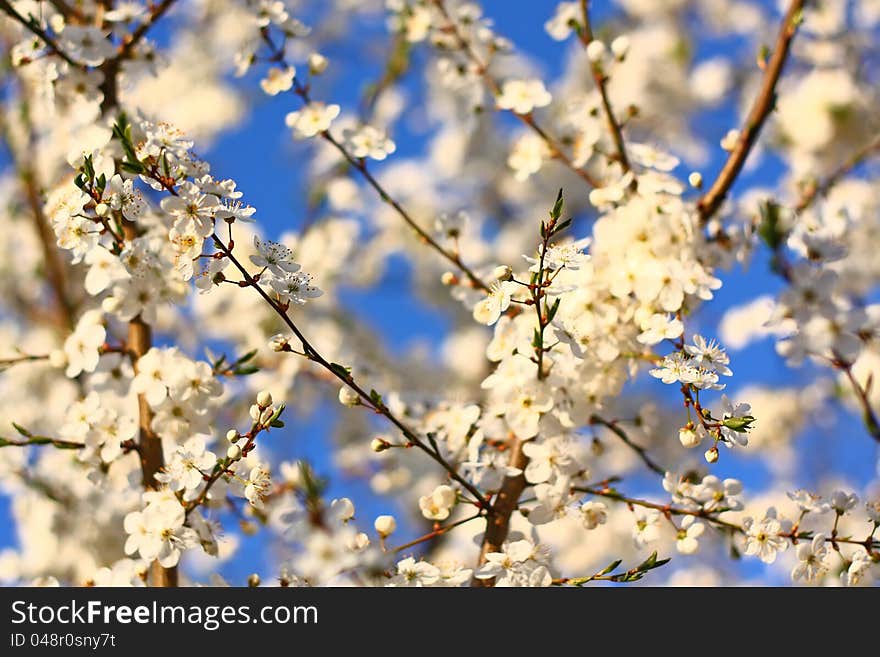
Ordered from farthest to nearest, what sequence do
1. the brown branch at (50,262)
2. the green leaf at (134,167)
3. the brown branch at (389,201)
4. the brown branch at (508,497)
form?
the brown branch at (50,262) < the brown branch at (389,201) < the brown branch at (508,497) < the green leaf at (134,167)

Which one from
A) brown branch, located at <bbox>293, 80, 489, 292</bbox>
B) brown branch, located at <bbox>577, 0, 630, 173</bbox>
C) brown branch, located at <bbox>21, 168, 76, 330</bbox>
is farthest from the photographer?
brown branch, located at <bbox>21, 168, 76, 330</bbox>

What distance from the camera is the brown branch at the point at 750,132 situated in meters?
2.87

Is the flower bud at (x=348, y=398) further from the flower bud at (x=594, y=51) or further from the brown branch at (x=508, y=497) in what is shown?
the flower bud at (x=594, y=51)

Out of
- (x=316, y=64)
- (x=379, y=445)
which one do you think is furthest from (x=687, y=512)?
(x=316, y=64)

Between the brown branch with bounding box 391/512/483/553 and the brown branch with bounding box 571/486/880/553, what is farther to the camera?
the brown branch with bounding box 571/486/880/553

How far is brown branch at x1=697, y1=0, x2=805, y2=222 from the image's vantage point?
287 centimetres

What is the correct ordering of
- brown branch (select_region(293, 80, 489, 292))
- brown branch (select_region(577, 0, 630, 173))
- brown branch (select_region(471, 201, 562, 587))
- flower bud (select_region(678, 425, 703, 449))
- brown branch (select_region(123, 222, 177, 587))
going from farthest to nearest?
brown branch (select_region(577, 0, 630, 173)), brown branch (select_region(293, 80, 489, 292)), brown branch (select_region(123, 222, 177, 587)), brown branch (select_region(471, 201, 562, 587)), flower bud (select_region(678, 425, 703, 449))

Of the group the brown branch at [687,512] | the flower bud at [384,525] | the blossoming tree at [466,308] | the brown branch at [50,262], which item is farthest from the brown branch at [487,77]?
the brown branch at [50,262]

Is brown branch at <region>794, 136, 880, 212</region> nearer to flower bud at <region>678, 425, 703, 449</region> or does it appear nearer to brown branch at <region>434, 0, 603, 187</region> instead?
brown branch at <region>434, 0, 603, 187</region>

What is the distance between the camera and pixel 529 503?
2.55 metres

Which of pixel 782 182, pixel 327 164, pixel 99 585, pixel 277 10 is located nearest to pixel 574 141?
pixel 277 10

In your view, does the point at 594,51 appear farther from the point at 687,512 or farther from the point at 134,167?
the point at 134,167

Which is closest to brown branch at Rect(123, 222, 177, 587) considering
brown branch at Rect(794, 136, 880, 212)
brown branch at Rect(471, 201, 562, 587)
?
brown branch at Rect(471, 201, 562, 587)
